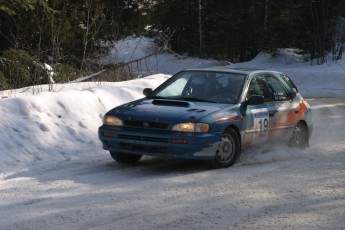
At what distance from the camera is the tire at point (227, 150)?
334 inches

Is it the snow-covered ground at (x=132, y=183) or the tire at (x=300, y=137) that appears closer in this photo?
the snow-covered ground at (x=132, y=183)

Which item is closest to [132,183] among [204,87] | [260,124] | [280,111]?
[204,87]

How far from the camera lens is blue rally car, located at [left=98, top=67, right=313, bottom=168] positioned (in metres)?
8.20

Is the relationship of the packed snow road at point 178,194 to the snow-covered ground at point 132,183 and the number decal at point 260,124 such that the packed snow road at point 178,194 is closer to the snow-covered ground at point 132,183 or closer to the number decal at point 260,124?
the snow-covered ground at point 132,183

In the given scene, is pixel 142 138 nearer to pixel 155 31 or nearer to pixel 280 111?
pixel 280 111

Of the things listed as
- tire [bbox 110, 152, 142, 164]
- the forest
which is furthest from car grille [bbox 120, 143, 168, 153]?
the forest

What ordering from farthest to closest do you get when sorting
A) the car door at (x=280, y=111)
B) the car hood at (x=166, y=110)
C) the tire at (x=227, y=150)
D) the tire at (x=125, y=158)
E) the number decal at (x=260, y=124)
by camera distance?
the car door at (x=280, y=111)
the number decal at (x=260, y=124)
the tire at (x=125, y=158)
the tire at (x=227, y=150)
the car hood at (x=166, y=110)

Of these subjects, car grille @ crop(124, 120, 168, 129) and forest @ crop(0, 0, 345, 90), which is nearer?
car grille @ crop(124, 120, 168, 129)

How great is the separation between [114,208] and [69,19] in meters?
15.7

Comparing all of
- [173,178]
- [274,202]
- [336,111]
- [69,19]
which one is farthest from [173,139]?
[69,19]

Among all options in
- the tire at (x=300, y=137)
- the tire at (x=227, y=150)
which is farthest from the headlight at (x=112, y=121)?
the tire at (x=300, y=137)

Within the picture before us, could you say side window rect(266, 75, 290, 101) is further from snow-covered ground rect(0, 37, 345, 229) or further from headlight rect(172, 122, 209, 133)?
headlight rect(172, 122, 209, 133)

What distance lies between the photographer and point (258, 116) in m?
9.17

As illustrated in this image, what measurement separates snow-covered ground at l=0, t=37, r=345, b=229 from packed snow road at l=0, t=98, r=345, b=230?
0.03 feet
